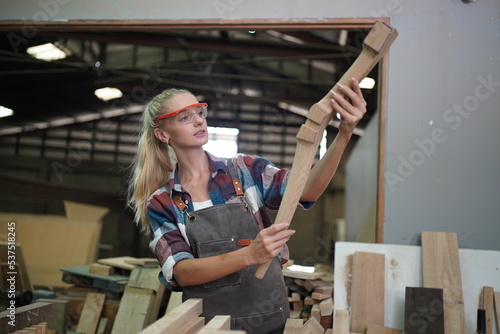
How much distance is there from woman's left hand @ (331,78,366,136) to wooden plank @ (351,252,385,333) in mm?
1528

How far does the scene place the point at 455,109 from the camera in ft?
11.1

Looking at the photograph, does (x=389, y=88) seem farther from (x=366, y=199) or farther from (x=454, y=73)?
(x=366, y=199)

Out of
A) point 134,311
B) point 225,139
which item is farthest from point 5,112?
point 134,311

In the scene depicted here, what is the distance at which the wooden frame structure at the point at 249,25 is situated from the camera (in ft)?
11.3

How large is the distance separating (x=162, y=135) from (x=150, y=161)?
14 cm

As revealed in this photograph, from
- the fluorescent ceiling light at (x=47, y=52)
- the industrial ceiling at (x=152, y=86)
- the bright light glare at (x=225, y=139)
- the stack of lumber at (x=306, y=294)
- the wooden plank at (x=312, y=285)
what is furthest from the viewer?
the bright light glare at (x=225, y=139)

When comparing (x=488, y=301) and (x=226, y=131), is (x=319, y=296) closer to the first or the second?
(x=488, y=301)

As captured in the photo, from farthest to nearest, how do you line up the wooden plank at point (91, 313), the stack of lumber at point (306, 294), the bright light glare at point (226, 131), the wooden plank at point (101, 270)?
1. the bright light glare at point (226, 131)
2. the wooden plank at point (101, 270)
3. the wooden plank at point (91, 313)
4. the stack of lumber at point (306, 294)

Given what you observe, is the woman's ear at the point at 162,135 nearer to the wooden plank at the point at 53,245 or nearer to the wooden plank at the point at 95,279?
the wooden plank at the point at 95,279

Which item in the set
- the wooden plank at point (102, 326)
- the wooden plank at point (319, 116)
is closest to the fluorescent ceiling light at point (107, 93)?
the wooden plank at point (102, 326)

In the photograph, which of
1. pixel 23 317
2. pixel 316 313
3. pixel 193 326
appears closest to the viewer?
pixel 193 326

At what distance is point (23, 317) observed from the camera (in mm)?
2043

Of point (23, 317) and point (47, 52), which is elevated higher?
point (47, 52)

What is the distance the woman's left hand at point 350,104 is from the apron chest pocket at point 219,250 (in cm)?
72
